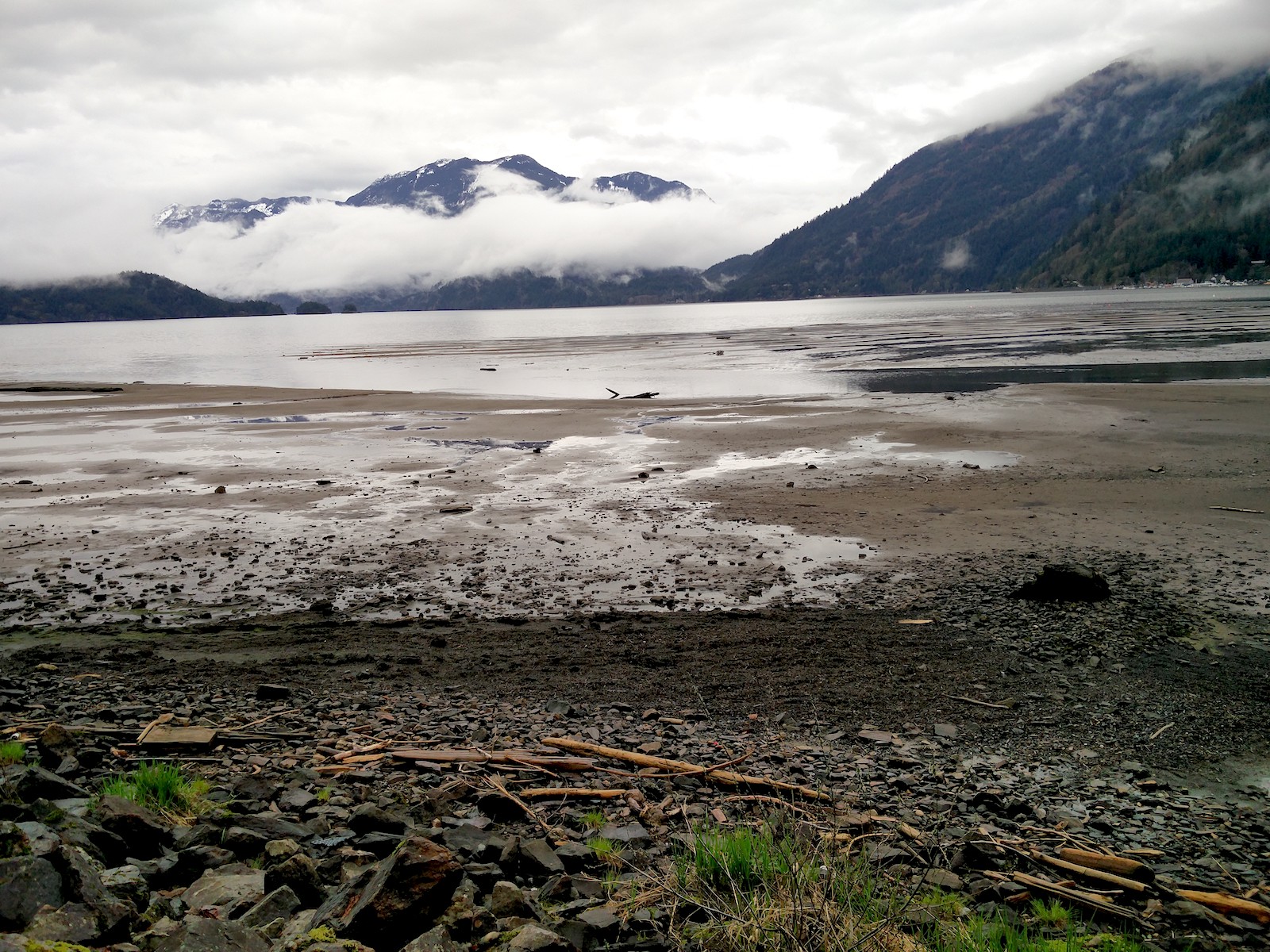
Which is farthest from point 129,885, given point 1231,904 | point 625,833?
point 1231,904

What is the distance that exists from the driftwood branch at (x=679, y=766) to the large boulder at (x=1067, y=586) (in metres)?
6.21

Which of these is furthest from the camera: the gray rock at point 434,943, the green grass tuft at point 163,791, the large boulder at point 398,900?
the green grass tuft at point 163,791

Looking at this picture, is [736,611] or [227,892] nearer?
[227,892]

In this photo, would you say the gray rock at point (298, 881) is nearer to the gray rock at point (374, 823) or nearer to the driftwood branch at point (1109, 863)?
the gray rock at point (374, 823)

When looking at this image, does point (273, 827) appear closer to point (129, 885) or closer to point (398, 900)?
point (129, 885)

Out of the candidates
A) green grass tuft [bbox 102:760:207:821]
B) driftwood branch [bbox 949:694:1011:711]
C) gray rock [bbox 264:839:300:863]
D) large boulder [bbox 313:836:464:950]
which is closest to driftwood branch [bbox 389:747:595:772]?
green grass tuft [bbox 102:760:207:821]

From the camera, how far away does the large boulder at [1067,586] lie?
414 inches

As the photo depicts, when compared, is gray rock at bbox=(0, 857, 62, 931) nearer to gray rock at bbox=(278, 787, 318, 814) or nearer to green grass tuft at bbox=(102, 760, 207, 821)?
green grass tuft at bbox=(102, 760, 207, 821)

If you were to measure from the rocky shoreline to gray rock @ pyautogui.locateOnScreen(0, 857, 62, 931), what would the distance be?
0.01 m

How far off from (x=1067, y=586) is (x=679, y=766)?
695 cm

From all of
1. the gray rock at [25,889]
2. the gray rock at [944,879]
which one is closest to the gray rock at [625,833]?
the gray rock at [944,879]

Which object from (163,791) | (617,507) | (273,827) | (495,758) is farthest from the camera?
(617,507)

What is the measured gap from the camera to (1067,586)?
34.8 feet

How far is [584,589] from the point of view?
11.8m
